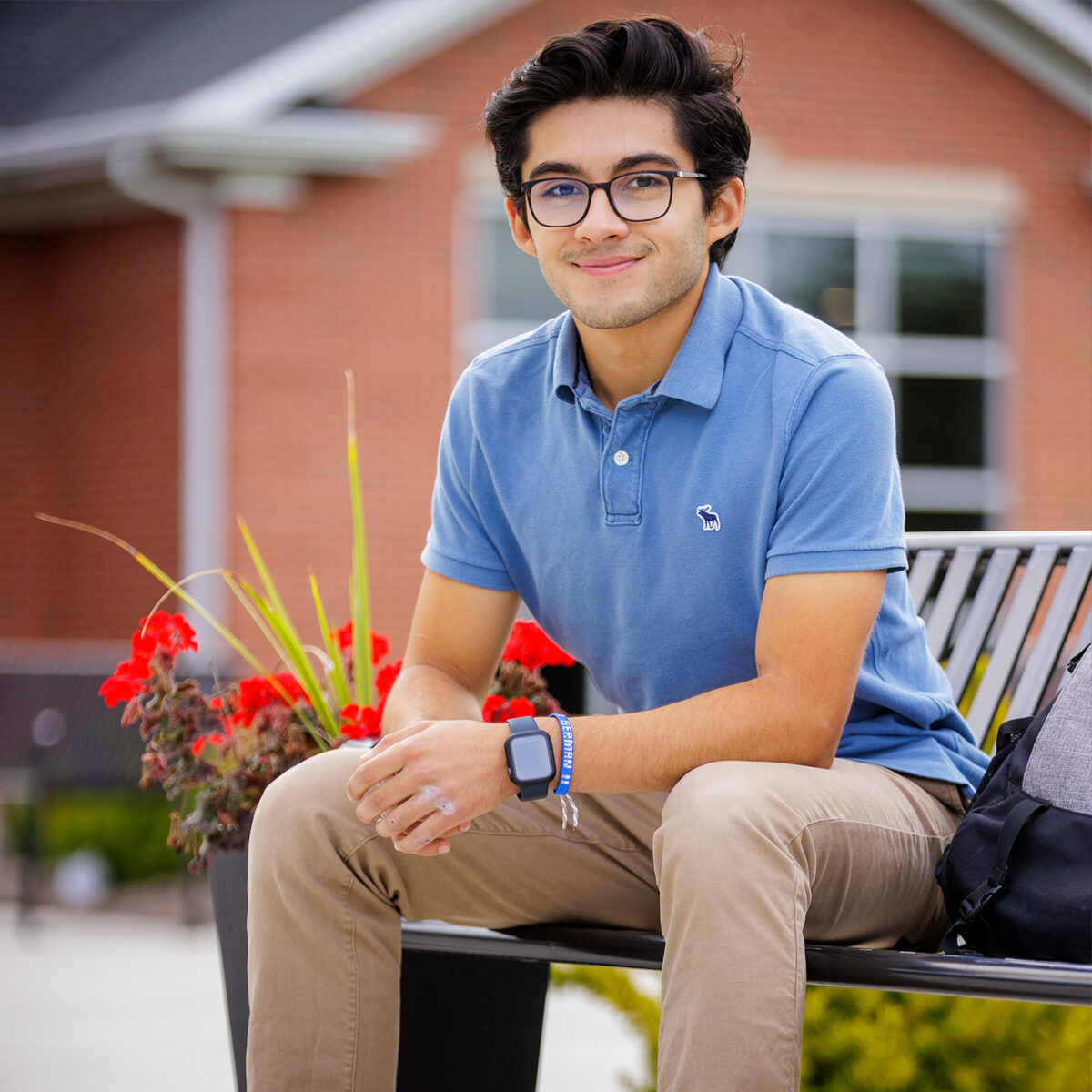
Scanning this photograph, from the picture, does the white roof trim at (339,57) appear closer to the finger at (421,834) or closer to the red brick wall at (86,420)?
the red brick wall at (86,420)

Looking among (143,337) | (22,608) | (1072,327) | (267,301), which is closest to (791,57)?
(1072,327)

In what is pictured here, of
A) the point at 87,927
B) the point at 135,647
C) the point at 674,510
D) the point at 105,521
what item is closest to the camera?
the point at 674,510

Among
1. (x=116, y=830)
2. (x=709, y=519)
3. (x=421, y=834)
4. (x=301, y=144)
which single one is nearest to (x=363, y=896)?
(x=421, y=834)

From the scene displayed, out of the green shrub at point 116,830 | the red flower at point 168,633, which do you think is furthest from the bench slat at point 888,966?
the green shrub at point 116,830

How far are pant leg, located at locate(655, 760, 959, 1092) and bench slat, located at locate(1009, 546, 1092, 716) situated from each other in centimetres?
90

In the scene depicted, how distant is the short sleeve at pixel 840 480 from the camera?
2.19 metres

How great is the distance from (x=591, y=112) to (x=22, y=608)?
8775 mm

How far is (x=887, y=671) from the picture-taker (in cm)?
242

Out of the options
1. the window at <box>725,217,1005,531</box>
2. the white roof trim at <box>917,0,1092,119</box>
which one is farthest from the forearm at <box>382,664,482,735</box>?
the white roof trim at <box>917,0,1092,119</box>

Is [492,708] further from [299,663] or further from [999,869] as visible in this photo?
[999,869]

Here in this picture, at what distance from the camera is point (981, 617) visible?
3176mm

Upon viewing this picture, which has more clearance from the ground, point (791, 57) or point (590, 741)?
point (791, 57)

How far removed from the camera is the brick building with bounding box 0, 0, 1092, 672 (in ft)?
30.8

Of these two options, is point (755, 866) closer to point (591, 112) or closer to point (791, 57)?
point (591, 112)
